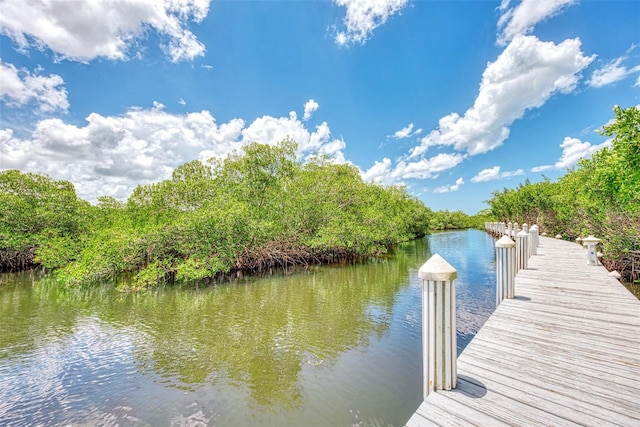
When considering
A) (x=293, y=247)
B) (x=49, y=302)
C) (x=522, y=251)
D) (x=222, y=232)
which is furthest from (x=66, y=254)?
(x=522, y=251)

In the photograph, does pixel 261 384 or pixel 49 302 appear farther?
pixel 49 302

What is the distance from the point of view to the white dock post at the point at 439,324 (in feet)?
7.85

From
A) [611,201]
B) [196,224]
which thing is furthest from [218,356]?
[611,201]

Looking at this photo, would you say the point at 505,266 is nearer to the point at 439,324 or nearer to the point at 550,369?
the point at 550,369

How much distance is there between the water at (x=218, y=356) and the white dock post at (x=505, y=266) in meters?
1.24

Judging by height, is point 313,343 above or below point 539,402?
below

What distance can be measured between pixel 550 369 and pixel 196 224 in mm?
11730

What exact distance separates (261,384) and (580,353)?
411 centimetres

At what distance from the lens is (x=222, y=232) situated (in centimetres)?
1220

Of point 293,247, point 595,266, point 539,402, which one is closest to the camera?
point 539,402

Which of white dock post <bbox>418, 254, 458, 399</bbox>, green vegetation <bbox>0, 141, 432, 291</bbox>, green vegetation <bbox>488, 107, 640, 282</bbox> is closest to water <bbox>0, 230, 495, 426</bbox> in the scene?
white dock post <bbox>418, 254, 458, 399</bbox>

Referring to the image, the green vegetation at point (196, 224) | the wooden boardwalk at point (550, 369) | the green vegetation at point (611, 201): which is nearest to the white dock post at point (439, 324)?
the wooden boardwalk at point (550, 369)

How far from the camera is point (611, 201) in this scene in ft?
33.3

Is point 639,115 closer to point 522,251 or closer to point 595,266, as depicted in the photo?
point 522,251
